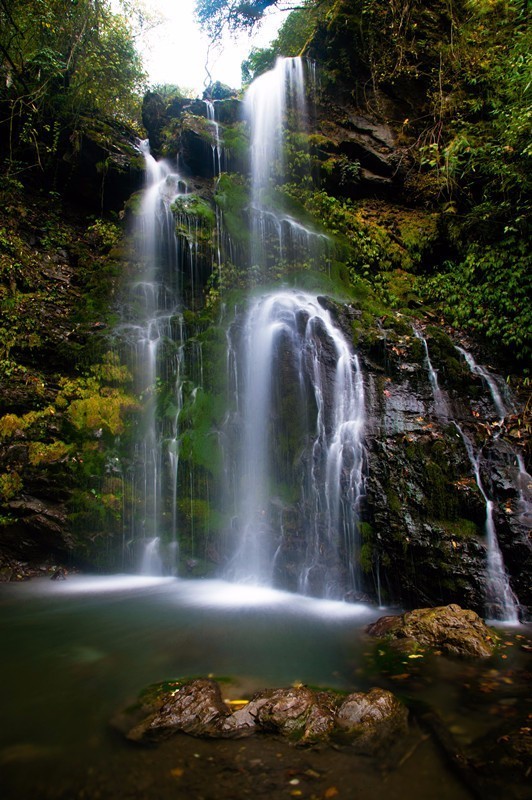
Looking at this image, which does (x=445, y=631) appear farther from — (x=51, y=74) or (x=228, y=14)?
(x=228, y=14)

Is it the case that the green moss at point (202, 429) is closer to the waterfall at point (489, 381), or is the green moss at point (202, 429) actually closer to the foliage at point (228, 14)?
the waterfall at point (489, 381)

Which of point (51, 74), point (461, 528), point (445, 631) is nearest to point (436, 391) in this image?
point (461, 528)

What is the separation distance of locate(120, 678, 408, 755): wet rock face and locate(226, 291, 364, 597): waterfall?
10.1ft

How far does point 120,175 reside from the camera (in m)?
11.9

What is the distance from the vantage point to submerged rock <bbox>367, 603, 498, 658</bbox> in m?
3.87

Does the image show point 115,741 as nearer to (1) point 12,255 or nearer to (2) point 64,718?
(2) point 64,718

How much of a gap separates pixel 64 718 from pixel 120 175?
41.8 feet

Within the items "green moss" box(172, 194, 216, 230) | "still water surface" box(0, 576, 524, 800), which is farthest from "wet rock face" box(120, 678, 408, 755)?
"green moss" box(172, 194, 216, 230)

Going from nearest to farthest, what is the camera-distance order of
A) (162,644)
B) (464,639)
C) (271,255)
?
(464,639)
(162,644)
(271,255)

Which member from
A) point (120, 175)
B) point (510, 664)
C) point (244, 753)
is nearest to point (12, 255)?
point (120, 175)

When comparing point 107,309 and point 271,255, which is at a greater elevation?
point 271,255

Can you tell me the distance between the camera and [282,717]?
277 centimetres

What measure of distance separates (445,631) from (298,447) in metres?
3.64

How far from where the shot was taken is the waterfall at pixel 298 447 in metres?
6.25
